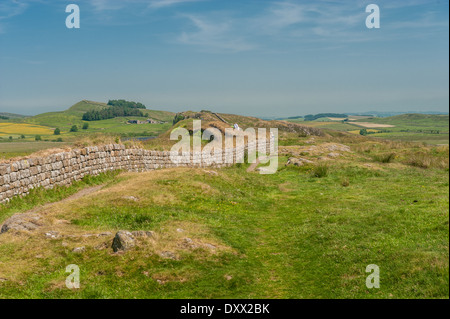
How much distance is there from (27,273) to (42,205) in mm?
9042

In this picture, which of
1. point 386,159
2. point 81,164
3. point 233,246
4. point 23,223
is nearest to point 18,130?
point 81,164

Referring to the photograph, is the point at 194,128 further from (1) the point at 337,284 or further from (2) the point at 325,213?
(1) the point at 337,284

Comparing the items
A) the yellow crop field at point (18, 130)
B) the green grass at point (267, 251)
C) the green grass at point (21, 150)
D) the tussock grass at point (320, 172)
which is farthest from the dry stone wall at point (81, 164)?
the yellow crop field at point (18, 130)

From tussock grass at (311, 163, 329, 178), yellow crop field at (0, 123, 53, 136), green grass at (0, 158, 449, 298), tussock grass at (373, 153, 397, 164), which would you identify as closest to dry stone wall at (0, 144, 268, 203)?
green grass at (0, 158, 449, 298)

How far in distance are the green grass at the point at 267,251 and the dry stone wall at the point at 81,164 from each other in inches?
177

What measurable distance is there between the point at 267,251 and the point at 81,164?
1492 centimetres

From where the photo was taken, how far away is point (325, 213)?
14078mm

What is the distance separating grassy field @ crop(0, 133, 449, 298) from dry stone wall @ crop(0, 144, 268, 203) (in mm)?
880

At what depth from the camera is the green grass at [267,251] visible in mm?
7531

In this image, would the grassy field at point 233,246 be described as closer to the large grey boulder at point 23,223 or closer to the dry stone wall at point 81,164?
the large grey boulder at point 23,223

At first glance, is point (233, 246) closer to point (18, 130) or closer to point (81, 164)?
point (81, 164)

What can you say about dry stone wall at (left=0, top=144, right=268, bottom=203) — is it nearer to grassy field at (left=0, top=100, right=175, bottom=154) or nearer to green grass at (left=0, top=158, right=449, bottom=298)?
grassy field at (left=0, top=100, right=175, bottom=154)

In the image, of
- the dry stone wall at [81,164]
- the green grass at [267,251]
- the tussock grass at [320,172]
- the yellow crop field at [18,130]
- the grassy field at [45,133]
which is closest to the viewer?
the green grass at [267,251]

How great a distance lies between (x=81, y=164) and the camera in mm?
21594
